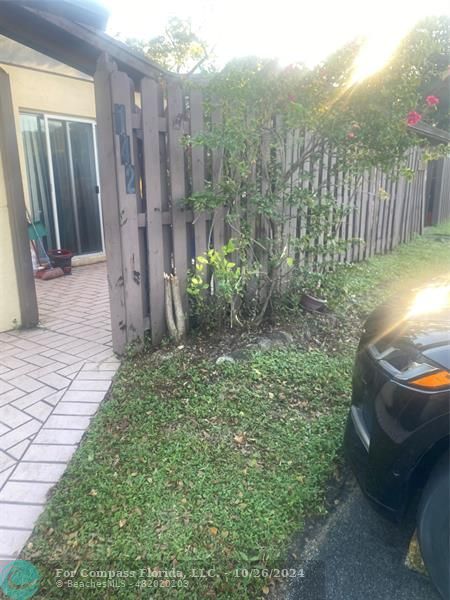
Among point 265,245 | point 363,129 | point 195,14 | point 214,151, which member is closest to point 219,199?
point 214,151

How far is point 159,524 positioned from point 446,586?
46.0 inches

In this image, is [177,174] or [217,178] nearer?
[177,174]

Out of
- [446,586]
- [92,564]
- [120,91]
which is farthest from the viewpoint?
[120,91]

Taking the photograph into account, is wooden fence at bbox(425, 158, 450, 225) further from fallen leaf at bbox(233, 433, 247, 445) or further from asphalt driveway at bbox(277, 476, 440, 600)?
asphalt driveway at bbox(277, 476, 440, 600)

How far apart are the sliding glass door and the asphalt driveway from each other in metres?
6.50

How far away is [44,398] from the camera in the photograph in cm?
304

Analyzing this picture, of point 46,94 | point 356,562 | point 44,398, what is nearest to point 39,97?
point 46,94

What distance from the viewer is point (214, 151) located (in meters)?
3.67

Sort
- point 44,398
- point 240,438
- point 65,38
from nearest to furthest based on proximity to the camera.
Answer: point 240,438, point 44,398, point 65,38

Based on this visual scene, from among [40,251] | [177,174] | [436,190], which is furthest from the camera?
[436,190]

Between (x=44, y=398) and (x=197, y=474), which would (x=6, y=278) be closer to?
(x=44, y=398)

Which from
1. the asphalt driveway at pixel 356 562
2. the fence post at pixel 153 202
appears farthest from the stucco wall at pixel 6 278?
the asphalt driveway at pixel 356 562

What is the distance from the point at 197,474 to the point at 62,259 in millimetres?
5427

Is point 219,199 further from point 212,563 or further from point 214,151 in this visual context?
point 212,563
